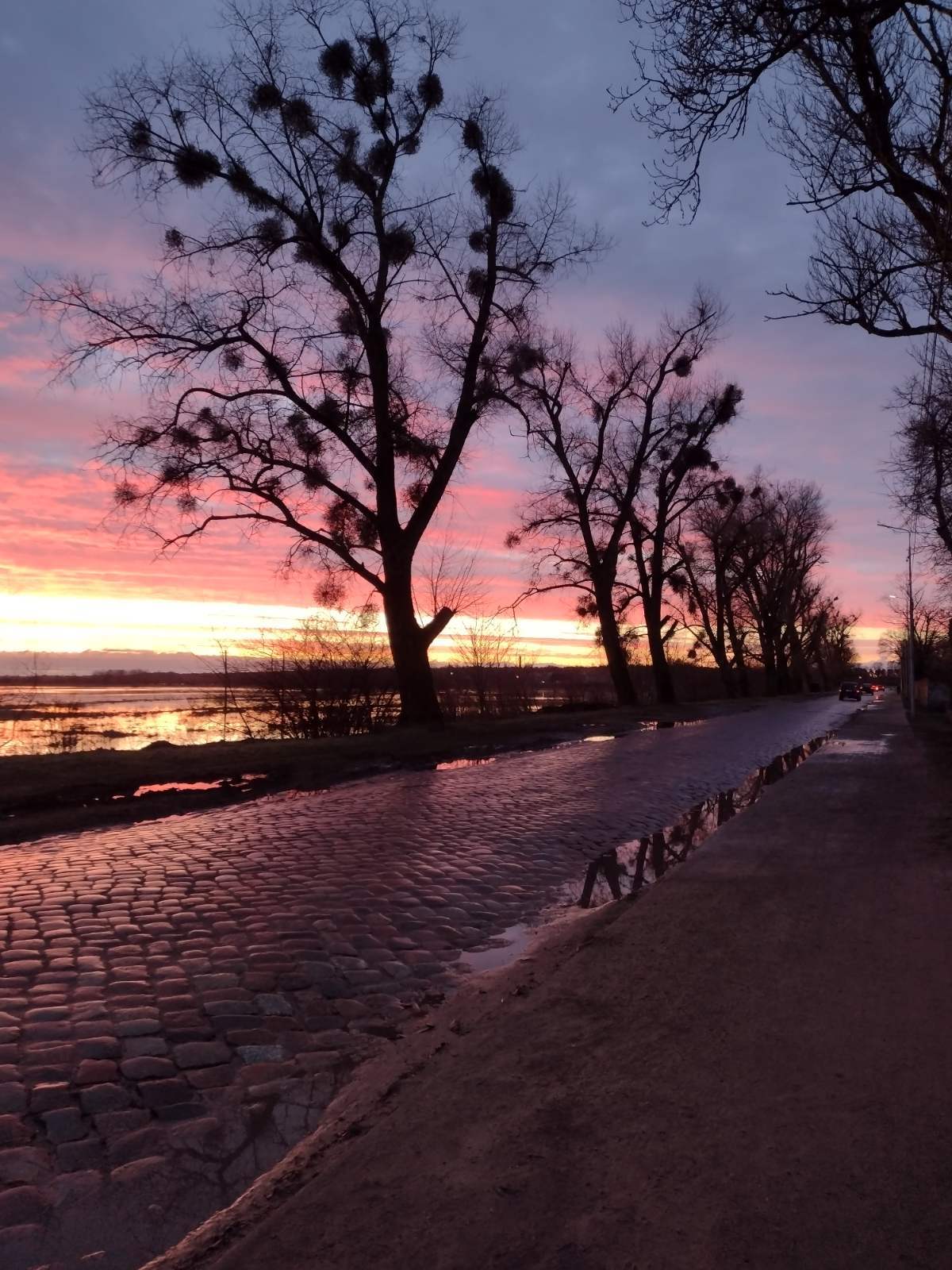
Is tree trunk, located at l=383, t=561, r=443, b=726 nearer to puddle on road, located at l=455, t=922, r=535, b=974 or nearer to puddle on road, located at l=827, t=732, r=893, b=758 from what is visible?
puddle on road, located at l=827, t=732, r=893, b=758

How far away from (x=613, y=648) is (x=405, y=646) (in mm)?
17388

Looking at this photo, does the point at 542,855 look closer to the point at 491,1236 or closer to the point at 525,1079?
the point at 525,1079

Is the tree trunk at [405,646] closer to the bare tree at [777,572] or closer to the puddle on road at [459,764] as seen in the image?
the puddle on road at [459,764]

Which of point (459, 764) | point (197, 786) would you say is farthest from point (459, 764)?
point (197, 786)

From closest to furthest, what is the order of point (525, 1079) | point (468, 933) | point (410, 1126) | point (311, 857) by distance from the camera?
1. point (410, 1126)
2. point (525, 1079)
3. point (468, 933)
4. point (311, 857)

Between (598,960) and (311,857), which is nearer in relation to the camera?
(598,960)

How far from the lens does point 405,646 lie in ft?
66.5

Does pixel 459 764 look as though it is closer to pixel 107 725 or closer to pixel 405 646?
pixel 405 646

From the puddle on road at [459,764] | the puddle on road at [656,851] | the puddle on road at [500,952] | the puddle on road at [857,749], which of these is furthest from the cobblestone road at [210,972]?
the puddle on road at [857,749]

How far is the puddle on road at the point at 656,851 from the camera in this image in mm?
6992

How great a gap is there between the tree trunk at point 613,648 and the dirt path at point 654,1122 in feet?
100

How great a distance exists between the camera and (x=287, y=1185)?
2.83m

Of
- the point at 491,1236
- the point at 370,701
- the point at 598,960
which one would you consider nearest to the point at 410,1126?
the point at 491,1236

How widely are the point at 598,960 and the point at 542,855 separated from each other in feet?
10.7
